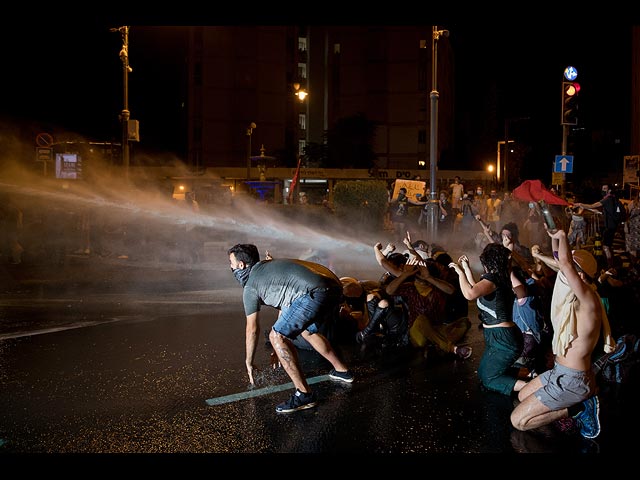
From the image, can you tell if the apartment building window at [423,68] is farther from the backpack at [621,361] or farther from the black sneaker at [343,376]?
the black sneaker at [343,376]

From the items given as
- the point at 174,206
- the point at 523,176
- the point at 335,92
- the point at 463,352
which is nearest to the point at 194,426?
the point at 463,352

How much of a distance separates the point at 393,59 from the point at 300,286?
53997 mm

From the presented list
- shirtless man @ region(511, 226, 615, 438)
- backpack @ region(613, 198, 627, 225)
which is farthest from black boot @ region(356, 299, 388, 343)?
backpack @ region(613, 198, 627, 225)

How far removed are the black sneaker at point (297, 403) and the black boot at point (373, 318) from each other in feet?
7.05

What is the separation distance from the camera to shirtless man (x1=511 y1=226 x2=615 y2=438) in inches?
176

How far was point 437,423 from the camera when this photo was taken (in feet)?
17.0

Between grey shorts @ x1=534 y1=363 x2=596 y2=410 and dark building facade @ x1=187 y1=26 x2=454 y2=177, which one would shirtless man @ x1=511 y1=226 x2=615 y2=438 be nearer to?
grey shorts @ x1=534 y1=363 x2=596 y2=410

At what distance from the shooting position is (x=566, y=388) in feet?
15.0

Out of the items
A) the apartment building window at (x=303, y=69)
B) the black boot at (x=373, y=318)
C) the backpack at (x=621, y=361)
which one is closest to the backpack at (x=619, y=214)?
the backpack at (x=621, y=361)

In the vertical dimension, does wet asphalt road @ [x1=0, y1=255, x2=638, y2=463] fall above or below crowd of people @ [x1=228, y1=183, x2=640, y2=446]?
below

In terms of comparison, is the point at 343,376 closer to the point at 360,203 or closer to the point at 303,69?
the point at 360,203

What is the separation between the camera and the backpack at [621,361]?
231 inches

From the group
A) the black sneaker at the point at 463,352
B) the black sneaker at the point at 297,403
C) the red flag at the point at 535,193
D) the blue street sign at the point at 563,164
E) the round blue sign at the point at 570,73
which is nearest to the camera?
the black sneaker at the point at 297,403

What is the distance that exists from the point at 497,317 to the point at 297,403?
6.40 ft
